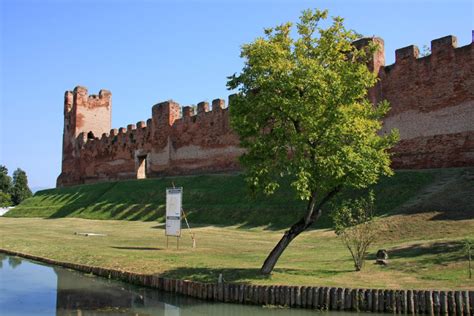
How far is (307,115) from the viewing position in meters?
10.8

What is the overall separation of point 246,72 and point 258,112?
0.96 meters

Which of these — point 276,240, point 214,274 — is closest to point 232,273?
point 214,274

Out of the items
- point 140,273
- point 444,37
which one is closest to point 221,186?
point 444,37

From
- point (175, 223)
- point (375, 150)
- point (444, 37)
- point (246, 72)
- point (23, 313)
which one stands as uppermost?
point (444, 37)

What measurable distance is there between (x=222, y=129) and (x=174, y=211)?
52.9 ft

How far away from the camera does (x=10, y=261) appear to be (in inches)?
630

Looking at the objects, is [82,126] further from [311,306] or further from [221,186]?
[311,306]

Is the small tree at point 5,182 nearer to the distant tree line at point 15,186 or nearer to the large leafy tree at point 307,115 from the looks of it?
the distant tree line at point 15,186

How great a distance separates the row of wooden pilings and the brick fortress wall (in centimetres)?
732

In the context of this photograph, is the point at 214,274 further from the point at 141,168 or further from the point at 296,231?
the point at 141,168

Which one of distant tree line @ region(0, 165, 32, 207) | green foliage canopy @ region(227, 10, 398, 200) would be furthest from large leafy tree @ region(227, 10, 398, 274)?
distant tree line @ region(0, 165, 32, 207)

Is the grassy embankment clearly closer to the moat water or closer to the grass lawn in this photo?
the grass lawn

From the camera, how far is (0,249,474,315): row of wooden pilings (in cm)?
862

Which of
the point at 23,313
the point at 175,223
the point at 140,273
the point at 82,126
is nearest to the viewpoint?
the point at 23,313
